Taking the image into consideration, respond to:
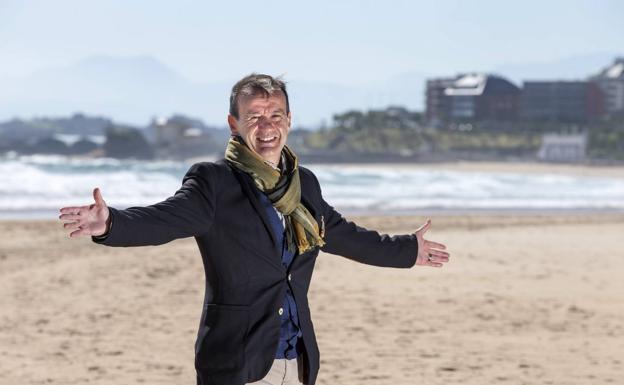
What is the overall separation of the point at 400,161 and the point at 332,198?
235 ft

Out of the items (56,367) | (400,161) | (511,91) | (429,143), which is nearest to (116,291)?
(56,367)

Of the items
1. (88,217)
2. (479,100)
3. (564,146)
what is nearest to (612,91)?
(479,100)

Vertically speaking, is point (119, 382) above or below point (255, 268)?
below

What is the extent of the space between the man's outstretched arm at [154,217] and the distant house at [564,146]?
10709 centimetres

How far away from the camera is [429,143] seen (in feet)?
410

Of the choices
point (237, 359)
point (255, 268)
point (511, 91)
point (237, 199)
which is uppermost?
point (511, 91)

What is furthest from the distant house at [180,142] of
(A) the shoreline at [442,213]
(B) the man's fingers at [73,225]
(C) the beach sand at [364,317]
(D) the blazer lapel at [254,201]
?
(B) the man's fingers at [73,225]

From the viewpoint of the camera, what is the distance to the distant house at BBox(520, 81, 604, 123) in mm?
127312

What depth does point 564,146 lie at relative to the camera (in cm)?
10819

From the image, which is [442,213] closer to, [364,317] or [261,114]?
[364,317]

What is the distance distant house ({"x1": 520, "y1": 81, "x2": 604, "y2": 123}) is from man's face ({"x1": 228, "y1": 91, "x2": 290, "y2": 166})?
12747cm

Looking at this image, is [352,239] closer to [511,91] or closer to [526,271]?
[526,271]

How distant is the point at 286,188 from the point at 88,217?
57 centimetres

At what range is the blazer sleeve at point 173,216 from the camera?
2.47 meters
